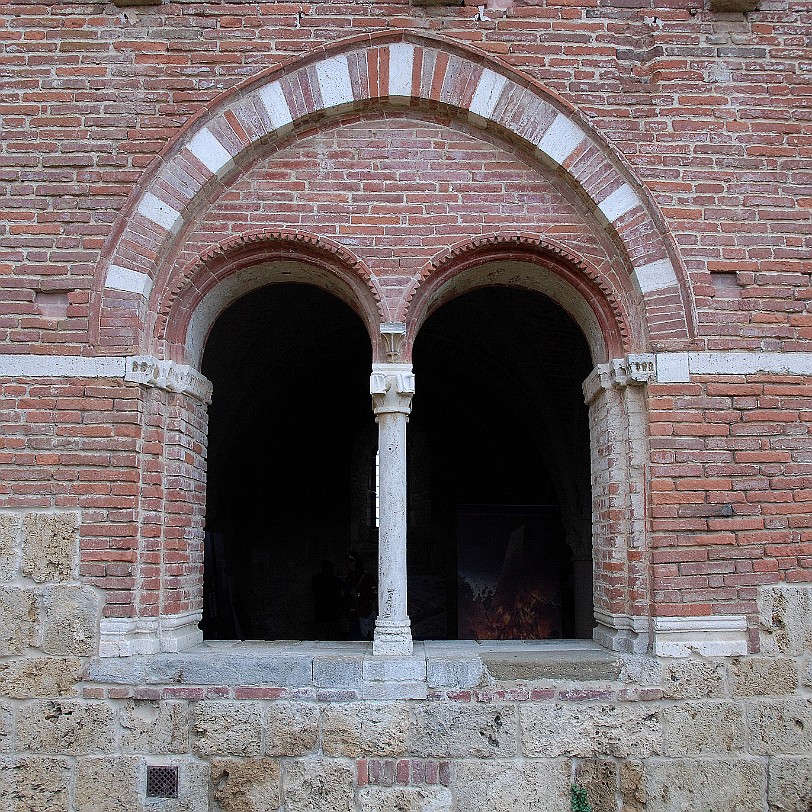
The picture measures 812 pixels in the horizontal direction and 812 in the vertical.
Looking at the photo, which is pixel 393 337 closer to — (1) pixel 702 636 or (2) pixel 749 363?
(2) pixel 749 363

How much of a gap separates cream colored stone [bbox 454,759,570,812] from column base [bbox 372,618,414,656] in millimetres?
709

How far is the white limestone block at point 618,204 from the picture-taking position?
4.94 meters

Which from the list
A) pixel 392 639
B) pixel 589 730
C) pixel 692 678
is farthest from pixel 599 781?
pixel 392 639

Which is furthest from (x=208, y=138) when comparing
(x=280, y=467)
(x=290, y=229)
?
(x=280, y=467)

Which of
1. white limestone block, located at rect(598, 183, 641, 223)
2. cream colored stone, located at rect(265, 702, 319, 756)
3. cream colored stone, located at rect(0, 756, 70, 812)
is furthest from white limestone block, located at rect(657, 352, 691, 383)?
cream colored stone, located at rect(0, 756, 70, 812)

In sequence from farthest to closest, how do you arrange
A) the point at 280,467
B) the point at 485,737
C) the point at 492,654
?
the point at 280,467
the point at 492,654
the point at 485,737

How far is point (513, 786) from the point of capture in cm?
445

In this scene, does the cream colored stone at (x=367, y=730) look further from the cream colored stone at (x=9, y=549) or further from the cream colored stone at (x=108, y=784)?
the cream colored stone at (x=9, y=549)

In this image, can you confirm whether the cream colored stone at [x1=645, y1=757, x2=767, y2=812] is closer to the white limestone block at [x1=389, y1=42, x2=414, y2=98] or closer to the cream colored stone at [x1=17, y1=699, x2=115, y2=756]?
the cream colored stone at [x1=17, y1=699, x2=115, y2=756]

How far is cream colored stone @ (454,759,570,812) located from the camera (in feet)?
14.5

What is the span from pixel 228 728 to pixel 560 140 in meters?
4.09

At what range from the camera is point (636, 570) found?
4.76 m

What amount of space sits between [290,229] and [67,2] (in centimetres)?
206

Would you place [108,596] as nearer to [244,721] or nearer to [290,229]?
[244,721]
